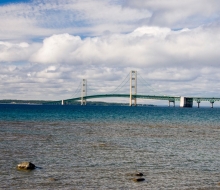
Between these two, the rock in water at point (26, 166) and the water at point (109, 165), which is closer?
the water at point (109, 165)

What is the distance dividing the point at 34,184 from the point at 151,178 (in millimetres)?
5576

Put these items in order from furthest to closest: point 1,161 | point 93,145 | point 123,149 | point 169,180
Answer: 1. point 93,145
2. point 123,149
3. point 1,161
4. point 169,180

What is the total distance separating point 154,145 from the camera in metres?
31.0

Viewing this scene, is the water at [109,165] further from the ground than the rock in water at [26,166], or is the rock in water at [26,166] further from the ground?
the rock in water at [26,166]

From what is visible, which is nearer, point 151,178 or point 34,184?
point 34,184

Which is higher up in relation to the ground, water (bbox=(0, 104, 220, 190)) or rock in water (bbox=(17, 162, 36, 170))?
rock in water (bbox=(17, 162, 36, 170))

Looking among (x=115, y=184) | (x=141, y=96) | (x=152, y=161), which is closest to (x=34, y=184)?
(x=115, y=184)

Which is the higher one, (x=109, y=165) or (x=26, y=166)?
(x=26, y=166)

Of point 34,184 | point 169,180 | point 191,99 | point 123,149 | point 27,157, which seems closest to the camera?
point 34,184

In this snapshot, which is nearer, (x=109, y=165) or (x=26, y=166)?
(x=26, y=166)

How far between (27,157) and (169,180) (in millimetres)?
9736

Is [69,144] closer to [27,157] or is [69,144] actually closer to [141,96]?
[27,157]

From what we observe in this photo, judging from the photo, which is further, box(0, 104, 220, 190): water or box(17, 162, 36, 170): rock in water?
box(17, 162, 36, 170): rock in water

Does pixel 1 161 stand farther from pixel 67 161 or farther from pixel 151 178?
pixel 151 178
